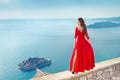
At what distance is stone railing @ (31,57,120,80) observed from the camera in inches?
136

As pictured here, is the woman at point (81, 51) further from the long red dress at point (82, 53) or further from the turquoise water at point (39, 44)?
the turquoise water at point (39, 44)

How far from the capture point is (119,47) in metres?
21.0

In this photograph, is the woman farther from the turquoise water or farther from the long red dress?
the turquoise water

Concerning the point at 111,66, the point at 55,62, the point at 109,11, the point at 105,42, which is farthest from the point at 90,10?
the point at 111,66

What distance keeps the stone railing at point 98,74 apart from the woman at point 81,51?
0.27ft

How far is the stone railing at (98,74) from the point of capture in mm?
3446

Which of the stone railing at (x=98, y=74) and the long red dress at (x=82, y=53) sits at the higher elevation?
the long red dress at (x=82, y=53)

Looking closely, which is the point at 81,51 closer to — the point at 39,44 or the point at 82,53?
the point at 82,53

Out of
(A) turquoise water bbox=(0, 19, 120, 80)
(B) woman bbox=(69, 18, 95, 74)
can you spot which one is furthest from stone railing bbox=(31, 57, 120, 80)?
(A) turquoise water bbox=(0, 19, 120, 80)

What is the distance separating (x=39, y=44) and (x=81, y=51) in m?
16.7

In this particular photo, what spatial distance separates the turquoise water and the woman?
12.8m

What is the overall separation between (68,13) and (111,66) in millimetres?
15912

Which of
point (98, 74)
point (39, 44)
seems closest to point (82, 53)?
point (98, 74)

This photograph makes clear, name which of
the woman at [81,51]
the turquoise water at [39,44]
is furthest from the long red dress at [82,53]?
the turquoise water at [39,44]
